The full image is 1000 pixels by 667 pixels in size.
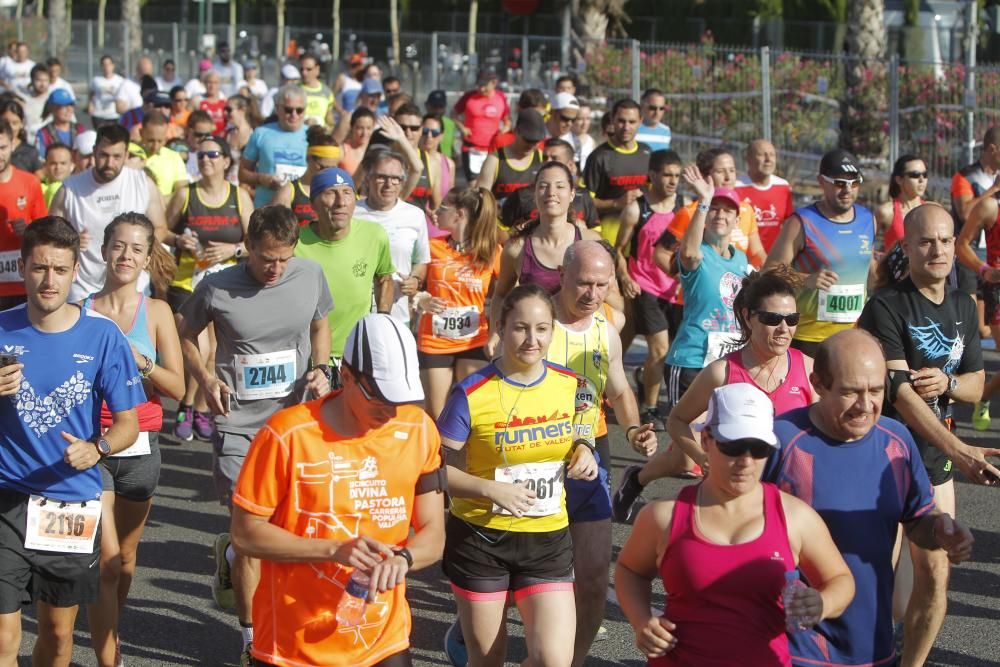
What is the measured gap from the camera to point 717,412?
401cm

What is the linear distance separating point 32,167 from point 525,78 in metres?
15.2

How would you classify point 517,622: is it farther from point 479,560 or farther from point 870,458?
point 870,458

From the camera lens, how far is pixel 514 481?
523 centimetres

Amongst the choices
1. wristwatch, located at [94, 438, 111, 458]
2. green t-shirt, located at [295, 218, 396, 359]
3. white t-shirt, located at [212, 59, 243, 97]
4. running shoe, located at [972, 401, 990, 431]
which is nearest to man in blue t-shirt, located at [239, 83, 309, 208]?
green t-shirt, located at [295, 218, 396, 359]

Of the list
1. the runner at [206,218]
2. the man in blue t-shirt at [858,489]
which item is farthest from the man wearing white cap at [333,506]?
the runner at [206,218]

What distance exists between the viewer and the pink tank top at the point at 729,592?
156 inches

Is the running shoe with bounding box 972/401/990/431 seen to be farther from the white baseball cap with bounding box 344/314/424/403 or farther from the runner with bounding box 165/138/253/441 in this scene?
the white baseball cap with bounding box 344/314/424/403

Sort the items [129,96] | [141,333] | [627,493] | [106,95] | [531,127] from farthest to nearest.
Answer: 1. [106,95]
2. [129,96]
3. [531,127]
4. [141,333]
5. [627,493]

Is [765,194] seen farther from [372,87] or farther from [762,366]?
[372,87]

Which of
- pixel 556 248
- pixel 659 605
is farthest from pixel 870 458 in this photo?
pixel 556 248

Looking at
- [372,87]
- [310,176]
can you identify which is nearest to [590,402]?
[310,176]

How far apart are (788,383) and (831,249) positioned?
2.66 metres

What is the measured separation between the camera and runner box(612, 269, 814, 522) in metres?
5.41

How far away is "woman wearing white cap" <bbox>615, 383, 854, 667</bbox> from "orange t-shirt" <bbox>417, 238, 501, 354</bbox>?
447 cm
